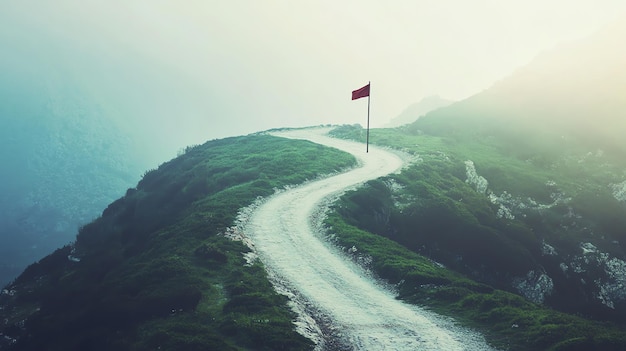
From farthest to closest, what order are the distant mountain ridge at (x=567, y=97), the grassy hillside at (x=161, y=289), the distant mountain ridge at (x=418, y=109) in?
the distant mountain ridge at (x=418, y=109)
the distant mountain ridge at (x=567, y=97)
the grassy hillside at (x=161, y=289)

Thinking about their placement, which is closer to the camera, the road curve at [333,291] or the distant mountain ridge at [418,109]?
the road curve at [333,291]

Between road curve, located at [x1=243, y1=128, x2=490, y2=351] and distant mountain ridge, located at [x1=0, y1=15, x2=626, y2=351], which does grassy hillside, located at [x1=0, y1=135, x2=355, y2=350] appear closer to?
distant mountain ridge, located at [x1=0, y1=15, x2=626, y2=351]

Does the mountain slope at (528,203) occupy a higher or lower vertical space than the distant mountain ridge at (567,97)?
lower

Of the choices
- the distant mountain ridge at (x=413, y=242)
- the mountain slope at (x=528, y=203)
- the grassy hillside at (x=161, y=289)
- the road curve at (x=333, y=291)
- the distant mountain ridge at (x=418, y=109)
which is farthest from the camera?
the distant mountain ridge at (x=418, y=109)

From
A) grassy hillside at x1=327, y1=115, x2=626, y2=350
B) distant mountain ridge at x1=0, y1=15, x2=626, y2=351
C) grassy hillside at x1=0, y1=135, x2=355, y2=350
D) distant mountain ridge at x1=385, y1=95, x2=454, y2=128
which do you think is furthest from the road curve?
distant mountain ridge at x1=385, y1=95, x2=454, y2=128

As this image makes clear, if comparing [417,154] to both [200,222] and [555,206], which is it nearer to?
[555,206]

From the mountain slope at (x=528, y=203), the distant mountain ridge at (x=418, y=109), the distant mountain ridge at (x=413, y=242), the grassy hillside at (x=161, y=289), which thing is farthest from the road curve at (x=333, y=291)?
the distant mountain ridge at (x=418, y=109)

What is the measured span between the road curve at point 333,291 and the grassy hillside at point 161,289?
6.18ft

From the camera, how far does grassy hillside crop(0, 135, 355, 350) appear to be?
19297 mm

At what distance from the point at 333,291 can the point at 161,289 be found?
1044 centimetres

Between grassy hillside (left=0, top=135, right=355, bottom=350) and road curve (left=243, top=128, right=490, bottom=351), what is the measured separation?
74.2 inches

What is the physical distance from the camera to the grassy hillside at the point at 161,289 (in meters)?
19.3

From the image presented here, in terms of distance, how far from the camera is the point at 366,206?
141 feet

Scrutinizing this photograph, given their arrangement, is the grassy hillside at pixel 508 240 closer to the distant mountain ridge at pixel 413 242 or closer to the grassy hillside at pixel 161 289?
the distant mountain ridge at pixel 413 242
